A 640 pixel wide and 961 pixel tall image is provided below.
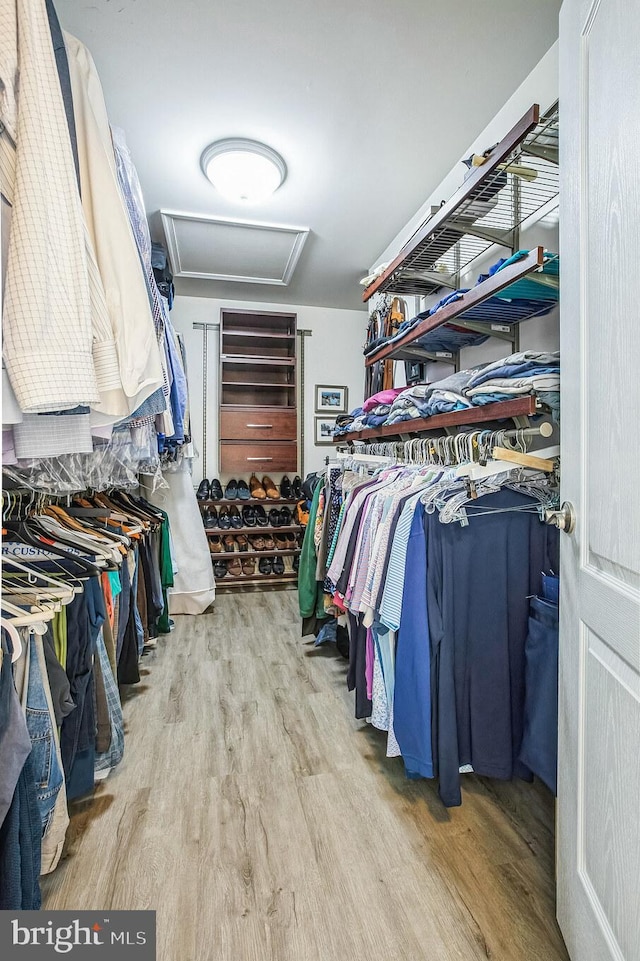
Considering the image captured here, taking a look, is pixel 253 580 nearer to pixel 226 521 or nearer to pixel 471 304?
pixel 226 521

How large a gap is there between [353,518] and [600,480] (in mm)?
1154

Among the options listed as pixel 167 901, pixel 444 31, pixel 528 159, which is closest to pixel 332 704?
pixel 167 901

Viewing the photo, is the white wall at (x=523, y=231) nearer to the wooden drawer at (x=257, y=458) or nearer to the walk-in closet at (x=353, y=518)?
the walk-in closet at (x=353, y=518)

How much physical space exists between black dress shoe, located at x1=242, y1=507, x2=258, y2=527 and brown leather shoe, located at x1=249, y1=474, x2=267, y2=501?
6.4 inches

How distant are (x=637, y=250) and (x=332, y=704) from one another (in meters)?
2.12

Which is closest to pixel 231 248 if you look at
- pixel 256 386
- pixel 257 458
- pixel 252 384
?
pixel 252 384

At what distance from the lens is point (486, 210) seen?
1.87 meters

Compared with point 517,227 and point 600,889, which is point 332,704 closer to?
point 600,889

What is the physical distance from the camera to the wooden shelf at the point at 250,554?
417 centimetres

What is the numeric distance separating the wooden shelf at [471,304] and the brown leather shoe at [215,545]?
235 cm

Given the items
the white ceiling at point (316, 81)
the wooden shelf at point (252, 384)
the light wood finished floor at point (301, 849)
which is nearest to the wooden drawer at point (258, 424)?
the wooden shelf at point (252, 384)

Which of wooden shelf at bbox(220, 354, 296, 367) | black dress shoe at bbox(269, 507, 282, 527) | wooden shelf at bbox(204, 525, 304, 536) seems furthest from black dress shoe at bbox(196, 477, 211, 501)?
wooden shelf at bbox(220, 354, 296, 367)

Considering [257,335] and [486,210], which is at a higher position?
[257,335]

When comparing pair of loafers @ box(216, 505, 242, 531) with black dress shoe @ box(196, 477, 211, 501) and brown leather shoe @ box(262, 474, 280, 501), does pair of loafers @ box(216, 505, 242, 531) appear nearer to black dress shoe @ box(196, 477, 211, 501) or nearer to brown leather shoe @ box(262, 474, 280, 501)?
black dress shoe @ box(196, 477, 211, 501)
